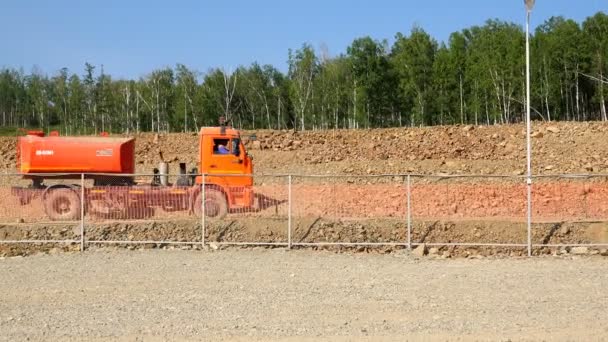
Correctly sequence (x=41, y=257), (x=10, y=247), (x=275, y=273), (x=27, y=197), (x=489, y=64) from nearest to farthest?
(x=275, y=273)
(x=41, y=257)
(x=10, y=247)
(x=27, y=197)
(x=489, y=64)

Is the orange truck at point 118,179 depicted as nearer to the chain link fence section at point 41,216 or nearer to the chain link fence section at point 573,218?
the chain link fence section at point 41,216

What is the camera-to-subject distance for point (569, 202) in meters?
16.9

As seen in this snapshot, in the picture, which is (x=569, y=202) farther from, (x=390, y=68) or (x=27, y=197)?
(x=390, y=68)

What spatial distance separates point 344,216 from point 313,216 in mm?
793

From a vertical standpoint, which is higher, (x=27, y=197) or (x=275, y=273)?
(x=27, y=197)

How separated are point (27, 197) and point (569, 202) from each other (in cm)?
1399

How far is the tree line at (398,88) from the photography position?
5391 centimetres

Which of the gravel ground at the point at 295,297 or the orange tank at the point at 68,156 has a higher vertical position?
the orange tank at the point at 68,156

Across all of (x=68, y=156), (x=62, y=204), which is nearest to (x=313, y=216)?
(x=62, y=204)

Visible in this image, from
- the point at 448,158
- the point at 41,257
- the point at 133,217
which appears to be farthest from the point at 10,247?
the point at 448,158

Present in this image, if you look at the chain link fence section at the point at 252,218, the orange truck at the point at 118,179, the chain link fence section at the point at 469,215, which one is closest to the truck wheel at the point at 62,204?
the orange truck at the point at 118,179

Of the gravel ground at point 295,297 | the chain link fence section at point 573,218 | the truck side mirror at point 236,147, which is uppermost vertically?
the truck side mirror at point 236,147

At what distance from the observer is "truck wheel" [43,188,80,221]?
59.6ft

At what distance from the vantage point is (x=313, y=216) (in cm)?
1727
